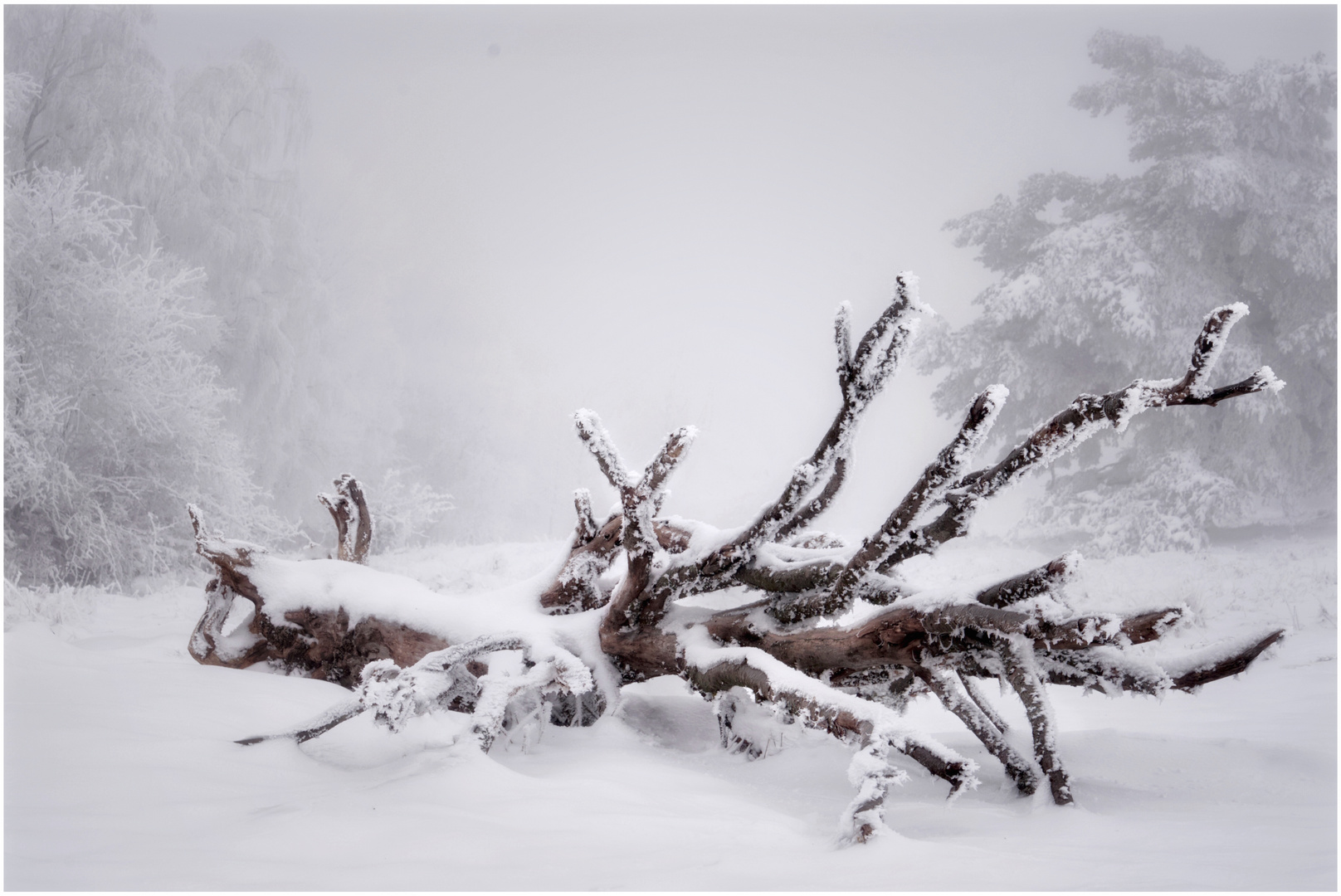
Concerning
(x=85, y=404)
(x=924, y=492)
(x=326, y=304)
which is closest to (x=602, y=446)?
(x=924, y=492)

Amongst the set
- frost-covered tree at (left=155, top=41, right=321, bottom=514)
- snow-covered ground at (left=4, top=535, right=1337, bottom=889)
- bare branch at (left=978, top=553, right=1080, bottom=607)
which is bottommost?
snow-covered ground at (left=4, top=535, right=1337, bottom=889)

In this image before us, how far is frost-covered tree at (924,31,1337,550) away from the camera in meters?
9.26

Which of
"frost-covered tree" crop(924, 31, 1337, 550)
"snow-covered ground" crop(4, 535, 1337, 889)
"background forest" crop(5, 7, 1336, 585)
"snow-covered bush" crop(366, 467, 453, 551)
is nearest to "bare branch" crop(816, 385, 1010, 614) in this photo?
"snow-covered ground" crop(4, 535, 1337, 889)

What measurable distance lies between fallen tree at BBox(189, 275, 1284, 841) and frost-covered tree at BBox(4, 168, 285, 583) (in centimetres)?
495

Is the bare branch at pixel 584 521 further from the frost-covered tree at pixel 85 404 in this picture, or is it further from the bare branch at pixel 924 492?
the frost-covered tree at pixel 85 404

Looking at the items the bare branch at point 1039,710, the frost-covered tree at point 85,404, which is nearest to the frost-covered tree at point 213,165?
the frost-covered tree at point 85,404

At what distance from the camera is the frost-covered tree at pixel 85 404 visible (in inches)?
240

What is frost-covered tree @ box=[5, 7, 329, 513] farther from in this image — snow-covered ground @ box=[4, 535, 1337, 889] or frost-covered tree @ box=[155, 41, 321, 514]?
snow-covered ground @ box=[4, 535, 1337, 889]

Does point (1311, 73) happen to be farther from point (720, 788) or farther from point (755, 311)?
point (755, 311)

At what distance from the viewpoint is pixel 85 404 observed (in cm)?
641

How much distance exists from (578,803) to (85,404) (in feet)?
23.5

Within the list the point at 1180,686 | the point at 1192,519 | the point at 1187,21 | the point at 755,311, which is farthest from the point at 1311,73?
the point at 755,311

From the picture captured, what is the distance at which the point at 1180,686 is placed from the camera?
4.64 feet

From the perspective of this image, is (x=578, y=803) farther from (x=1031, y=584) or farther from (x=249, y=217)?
(x=249, y=217)
